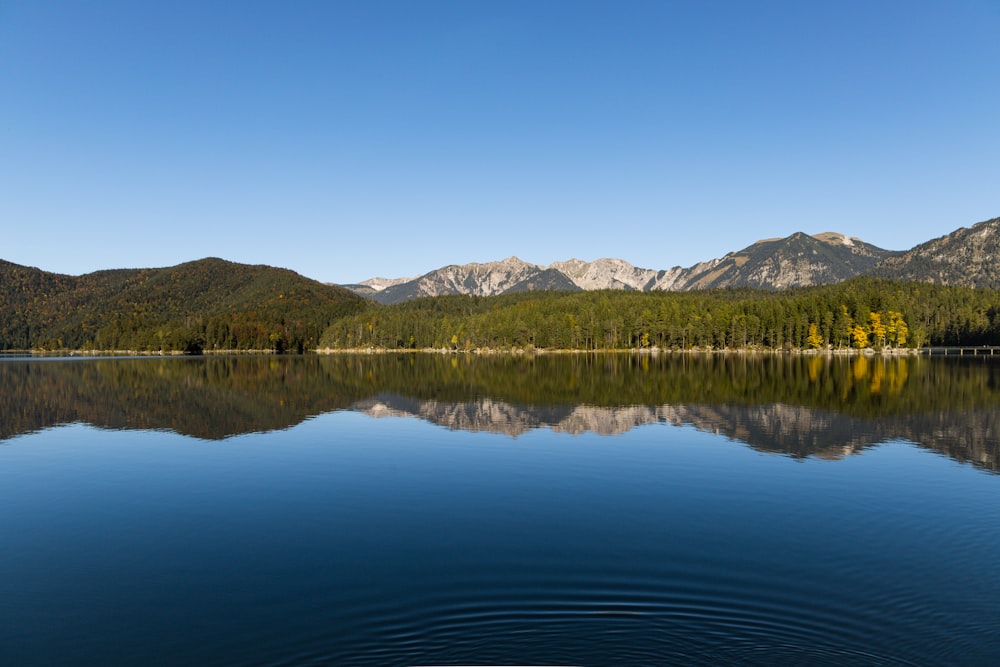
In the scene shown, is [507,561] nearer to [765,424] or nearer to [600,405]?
[765,424]

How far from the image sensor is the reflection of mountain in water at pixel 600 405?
4322 centimetres

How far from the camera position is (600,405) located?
59.8m

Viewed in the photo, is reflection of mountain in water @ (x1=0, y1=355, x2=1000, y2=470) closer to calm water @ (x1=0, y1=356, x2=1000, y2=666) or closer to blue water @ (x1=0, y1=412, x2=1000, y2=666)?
calm water @ (x1=0, y1=356, x2=1000, y2=666)

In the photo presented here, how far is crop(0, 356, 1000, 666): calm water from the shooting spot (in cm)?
1358

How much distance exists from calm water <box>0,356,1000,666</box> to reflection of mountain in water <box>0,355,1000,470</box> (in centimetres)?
90

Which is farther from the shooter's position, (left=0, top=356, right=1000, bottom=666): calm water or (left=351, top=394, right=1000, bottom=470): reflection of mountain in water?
(left=351, top=394, right=1000, bottom=470): reflection of mountain in water

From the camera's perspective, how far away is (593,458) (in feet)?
114

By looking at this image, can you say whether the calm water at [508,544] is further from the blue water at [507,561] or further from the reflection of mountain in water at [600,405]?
the reflection of mountain in water at [600,405]

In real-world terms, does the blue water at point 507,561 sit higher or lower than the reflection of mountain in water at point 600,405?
lower

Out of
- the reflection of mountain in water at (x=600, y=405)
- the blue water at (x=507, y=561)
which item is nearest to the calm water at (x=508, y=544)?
the blue water at (x=507, y=561)

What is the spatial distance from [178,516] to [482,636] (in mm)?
16681

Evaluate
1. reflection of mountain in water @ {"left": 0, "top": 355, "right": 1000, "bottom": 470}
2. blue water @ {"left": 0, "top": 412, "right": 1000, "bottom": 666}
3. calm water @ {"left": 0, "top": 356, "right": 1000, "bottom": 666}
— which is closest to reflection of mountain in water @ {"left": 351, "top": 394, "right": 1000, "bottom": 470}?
reflection of mountain in water @ {"left": 0, "top": 355, "right": 1000, "bottom": 470}

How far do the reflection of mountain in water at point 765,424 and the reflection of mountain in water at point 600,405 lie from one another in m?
0.09

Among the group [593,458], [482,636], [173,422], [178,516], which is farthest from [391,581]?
[173,422]
